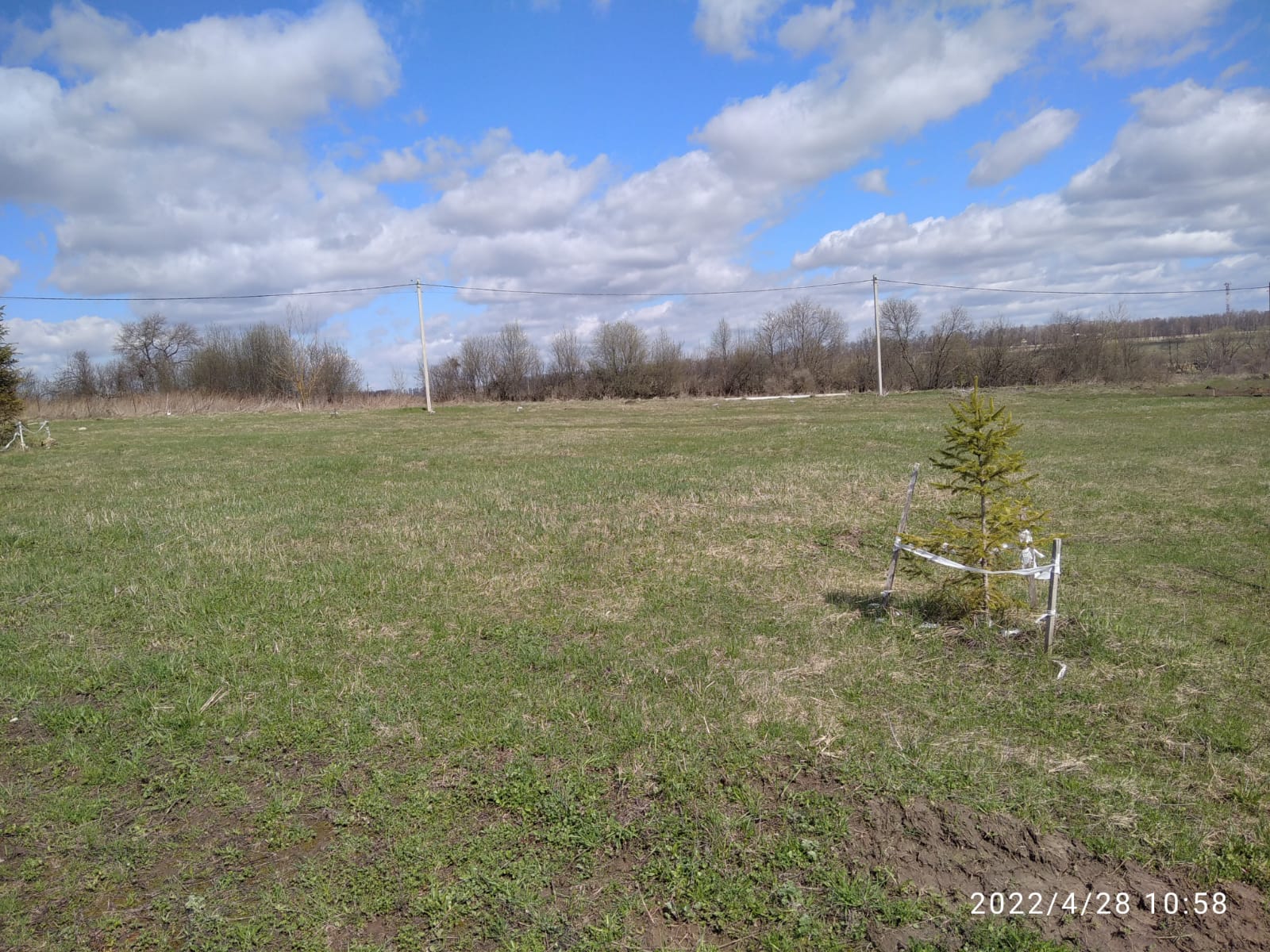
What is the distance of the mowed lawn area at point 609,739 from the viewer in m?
3.24

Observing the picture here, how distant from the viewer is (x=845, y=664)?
5.48m

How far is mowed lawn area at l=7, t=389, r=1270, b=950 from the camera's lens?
3240 mm

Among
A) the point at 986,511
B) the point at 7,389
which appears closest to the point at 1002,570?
the point at 986,511

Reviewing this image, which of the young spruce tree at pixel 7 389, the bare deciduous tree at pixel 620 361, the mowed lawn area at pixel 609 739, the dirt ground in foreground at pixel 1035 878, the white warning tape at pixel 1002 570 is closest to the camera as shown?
the dirt ground in foreground at pixel 1035 878

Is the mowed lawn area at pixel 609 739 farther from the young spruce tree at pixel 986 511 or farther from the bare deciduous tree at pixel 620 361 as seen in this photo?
the bare deciduous tree at pixel 620 361

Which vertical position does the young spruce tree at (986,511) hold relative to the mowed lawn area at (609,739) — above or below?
above

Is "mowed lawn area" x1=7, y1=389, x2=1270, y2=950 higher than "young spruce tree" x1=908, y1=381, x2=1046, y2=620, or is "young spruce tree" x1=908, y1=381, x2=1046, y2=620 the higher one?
"young spruce tree" x1=908, y1=381, x2=1046, y2=620

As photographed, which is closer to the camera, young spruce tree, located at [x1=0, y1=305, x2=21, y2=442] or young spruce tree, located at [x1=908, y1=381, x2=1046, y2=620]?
young spruce tree, located at [x1=908, y1=381, x2=1046, y2=620]

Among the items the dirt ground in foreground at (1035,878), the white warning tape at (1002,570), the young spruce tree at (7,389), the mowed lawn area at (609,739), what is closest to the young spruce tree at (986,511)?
the white warning tape at (1002,570)

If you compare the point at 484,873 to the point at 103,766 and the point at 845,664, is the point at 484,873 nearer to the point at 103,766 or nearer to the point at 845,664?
the point at 103,766

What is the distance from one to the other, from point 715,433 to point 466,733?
20328mm

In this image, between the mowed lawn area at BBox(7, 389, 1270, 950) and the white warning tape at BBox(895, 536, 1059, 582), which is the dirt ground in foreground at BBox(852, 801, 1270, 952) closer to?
the mowed lawn area at BBox(7, 389, 1270, 950)

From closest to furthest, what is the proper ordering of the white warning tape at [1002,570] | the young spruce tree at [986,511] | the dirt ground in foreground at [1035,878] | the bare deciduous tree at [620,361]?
the dirt ground in foreground at [1035,878]
the white warning tape at [1002,570]
the young spruce tree at [986,511]
the bare deciduous tree at [620,361]

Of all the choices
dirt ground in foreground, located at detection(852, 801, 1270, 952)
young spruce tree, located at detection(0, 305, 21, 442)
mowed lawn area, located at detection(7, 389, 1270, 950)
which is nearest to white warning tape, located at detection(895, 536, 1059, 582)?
mowed lawn area, located at detection(7, 389, 1270, 950)
